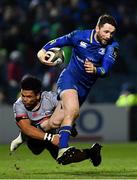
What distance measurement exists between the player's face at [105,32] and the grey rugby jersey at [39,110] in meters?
1.15

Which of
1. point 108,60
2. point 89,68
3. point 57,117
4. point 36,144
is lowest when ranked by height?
point 36,144

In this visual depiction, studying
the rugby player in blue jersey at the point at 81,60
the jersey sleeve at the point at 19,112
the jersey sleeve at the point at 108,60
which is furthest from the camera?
the jersey sleeve at the point at 19,112

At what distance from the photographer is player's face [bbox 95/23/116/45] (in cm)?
1019

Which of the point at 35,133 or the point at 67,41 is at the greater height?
the point at 67,41

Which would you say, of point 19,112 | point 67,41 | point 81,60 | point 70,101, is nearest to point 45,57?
point 67,41


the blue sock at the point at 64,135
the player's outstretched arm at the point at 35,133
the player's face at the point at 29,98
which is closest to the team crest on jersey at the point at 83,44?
the player's face at the point at 29,98

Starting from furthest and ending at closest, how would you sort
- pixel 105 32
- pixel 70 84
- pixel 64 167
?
pixel 64 167
pixel 70 84
pixel 105 32

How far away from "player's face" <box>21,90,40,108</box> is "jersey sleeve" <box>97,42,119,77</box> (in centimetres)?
111

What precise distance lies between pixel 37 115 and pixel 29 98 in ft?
1.14

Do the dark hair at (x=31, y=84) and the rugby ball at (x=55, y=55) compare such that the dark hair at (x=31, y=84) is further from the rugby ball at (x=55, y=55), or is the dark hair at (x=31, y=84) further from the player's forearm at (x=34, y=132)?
the player's forearm at (x=34, y=132)

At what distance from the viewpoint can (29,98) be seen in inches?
419

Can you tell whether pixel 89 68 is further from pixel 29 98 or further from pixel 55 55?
pixel 29 98

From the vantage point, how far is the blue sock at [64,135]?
32.7ft

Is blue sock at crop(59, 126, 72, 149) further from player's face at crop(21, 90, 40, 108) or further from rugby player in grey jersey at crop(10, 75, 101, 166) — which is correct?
player's face at crop(21, 90, 40, 108)
